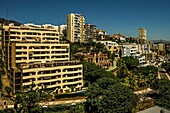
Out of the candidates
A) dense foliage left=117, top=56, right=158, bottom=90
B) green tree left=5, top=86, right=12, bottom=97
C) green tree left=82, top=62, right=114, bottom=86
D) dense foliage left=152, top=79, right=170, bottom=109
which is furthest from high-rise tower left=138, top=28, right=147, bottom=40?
green tree left=5, top=86, right=12, bottom=97

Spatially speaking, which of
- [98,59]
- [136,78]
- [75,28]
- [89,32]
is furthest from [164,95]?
[89,32]

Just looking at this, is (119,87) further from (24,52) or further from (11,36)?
(11,36)

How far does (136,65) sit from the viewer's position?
86875 mm

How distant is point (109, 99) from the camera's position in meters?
40.9

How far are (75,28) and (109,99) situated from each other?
71.3m

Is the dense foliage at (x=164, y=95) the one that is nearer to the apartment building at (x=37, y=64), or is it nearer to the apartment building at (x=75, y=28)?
the apartment building at (x=37, y=64)

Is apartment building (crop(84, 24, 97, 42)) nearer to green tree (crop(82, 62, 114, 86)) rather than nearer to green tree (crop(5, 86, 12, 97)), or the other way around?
green tree (crop(82, 62, 114, 86))

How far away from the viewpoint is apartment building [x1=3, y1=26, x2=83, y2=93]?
50.9 metres

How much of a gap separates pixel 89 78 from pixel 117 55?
134ft

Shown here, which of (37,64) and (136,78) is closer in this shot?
(37,64)

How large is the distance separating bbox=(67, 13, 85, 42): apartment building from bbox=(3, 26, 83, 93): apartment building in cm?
4075

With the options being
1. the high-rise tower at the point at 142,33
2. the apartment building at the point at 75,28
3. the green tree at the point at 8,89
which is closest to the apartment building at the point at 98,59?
the apartment building at the point at 75,28

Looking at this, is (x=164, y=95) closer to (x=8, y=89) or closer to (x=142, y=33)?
(x=8, y=89)

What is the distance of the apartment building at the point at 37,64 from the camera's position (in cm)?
5091
